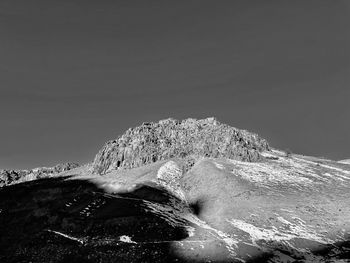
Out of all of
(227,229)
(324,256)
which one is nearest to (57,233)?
(227,229)

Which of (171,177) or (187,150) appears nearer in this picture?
(171,177)

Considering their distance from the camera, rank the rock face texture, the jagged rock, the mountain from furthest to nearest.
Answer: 1. the rock face texture
2. the jagged rock
3. the mountain

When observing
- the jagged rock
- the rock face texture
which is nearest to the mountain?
the jagged rock

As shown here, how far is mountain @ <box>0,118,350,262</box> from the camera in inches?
3419

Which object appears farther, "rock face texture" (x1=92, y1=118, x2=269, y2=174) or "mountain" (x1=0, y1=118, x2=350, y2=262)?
"rock face texture" (x1=92, y1=118, x2=269, y2=174)

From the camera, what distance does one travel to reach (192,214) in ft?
369

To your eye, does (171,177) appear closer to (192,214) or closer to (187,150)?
(192,214)

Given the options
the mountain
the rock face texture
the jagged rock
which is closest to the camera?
the mountain

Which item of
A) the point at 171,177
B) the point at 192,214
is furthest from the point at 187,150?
the point at 192,214

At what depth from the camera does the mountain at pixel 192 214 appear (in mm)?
86838

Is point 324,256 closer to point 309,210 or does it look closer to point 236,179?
point 309,210

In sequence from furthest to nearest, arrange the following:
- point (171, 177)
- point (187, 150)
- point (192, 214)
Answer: point (187, 150) → point (171, 177) → point (192, 214)

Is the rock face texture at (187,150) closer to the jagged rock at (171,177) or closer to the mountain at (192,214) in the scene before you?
the mountain at (192,214)

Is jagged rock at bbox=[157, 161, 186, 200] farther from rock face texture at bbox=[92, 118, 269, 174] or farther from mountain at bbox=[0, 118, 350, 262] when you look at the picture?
rock face texture at bbox=[92, 118, 269, 174]
